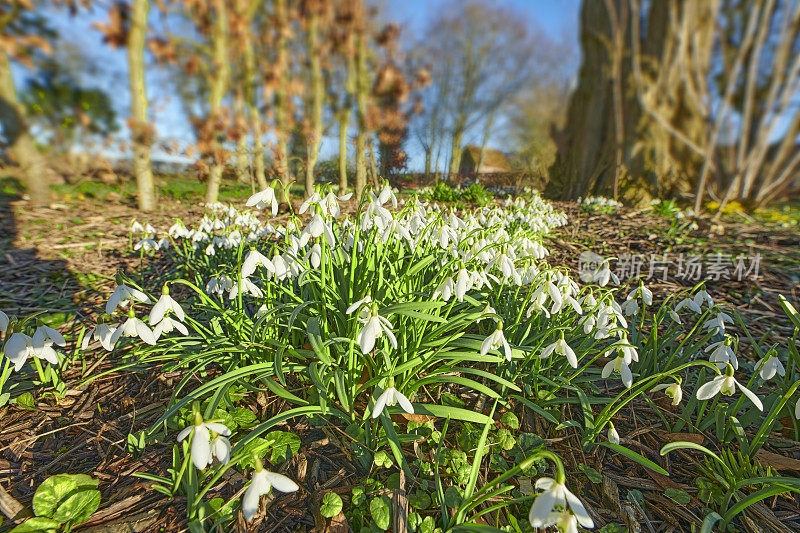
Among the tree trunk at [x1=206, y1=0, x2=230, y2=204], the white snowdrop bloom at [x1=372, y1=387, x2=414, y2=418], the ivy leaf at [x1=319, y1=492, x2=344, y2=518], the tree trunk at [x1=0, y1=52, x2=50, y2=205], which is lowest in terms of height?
the ivy leaf at [x1=319, y1=492, x2=344, y2=518]

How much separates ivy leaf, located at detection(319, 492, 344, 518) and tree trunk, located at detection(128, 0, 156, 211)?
23.5ft

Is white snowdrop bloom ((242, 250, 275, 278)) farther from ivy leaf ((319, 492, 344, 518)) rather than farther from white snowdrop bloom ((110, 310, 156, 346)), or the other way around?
ivy leaf ((319, 492, 344, 518))

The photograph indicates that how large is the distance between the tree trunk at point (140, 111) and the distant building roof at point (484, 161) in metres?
8.00

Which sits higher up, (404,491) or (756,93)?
(756,93)

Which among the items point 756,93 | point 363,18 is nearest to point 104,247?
point 363,18

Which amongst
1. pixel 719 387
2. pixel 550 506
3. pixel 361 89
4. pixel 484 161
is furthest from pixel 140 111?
pixel 484 161

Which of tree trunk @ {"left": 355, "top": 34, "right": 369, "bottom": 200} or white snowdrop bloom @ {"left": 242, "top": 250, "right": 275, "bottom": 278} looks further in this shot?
A: tree trunk @ {"left": 355, "top": 34, "right": 369, "bottom": 200}

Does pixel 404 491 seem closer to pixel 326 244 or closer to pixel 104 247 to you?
pixel 326 244

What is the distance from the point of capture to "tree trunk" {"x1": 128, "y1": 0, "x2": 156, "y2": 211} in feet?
20.0

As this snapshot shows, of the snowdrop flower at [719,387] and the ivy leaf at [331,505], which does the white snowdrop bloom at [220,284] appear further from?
the snowdrop flower at [719,387]

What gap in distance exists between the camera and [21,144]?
6090 mm

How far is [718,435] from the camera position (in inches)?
55.4

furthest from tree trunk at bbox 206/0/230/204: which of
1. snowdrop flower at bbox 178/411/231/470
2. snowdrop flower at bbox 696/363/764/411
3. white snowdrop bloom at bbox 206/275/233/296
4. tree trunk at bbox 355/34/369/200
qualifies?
snowdrop flower at bbox 696/363/764/411

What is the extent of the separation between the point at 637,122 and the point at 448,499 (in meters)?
8.48
